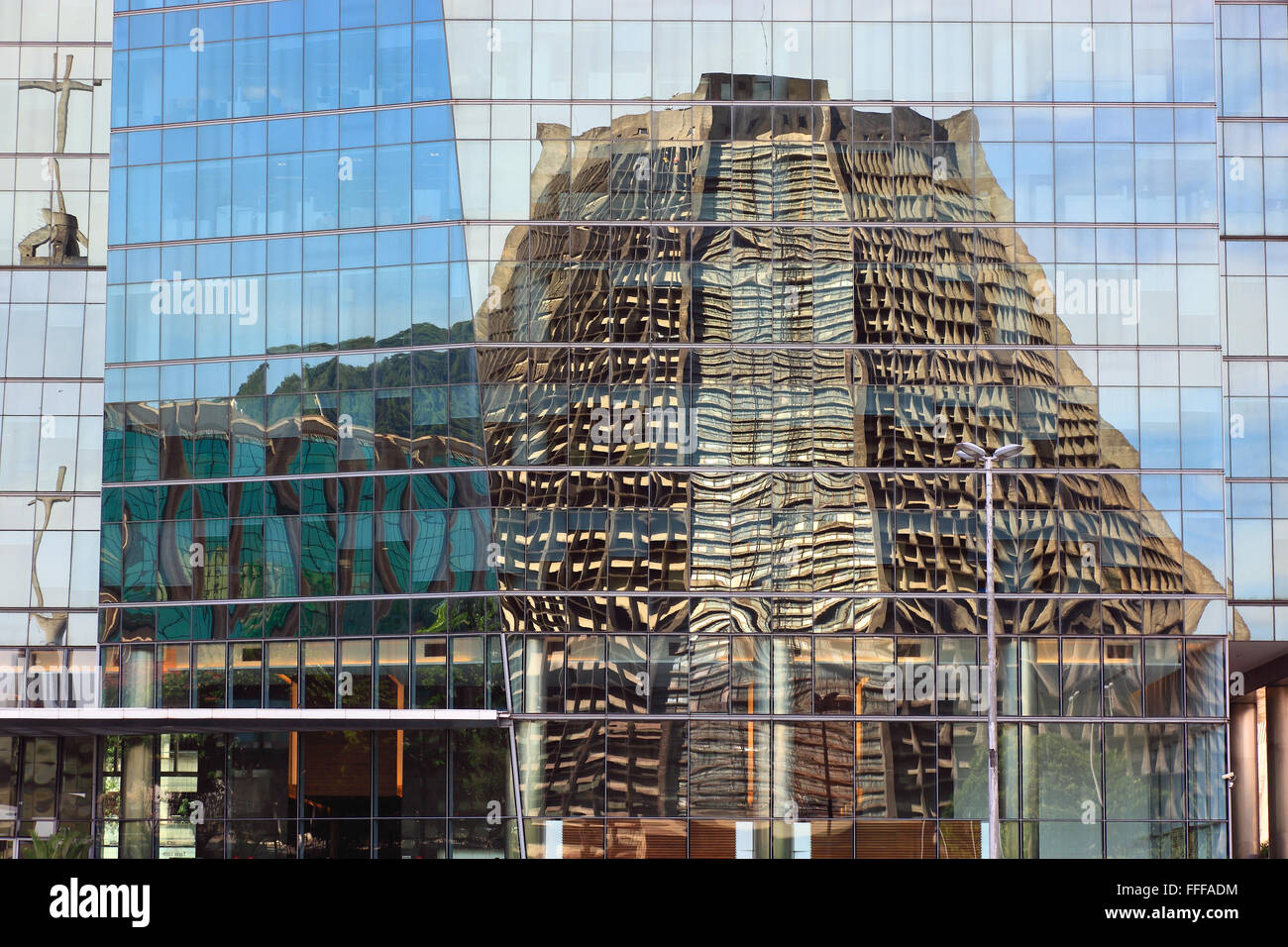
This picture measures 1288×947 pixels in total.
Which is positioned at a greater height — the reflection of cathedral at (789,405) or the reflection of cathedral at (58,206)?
the reflection of cathedral at (58,206)

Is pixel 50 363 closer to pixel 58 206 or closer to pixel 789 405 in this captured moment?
pixel 58 206

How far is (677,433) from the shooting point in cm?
4772

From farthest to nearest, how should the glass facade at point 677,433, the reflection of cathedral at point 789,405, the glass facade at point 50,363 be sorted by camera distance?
the glass facade at point 50,363 < the reflection of cathedral at point 789,405 < the glass facade at point 677,433

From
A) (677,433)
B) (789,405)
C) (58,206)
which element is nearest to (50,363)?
(58,206)

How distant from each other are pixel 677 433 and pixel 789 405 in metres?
3.63

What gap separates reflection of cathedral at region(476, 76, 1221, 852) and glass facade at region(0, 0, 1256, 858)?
13 cm

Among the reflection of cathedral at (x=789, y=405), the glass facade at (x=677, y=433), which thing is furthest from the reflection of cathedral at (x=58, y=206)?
the reflection of cathedral at (x=789, y=405)

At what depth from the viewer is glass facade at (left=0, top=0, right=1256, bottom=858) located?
46.4 meters

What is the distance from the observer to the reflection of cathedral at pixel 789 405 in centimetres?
4709

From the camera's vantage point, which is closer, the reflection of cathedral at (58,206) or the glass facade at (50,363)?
the glass facade at (50,363)

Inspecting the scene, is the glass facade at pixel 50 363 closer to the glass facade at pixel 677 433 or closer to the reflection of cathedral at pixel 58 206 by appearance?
the reflection of cathedral at pixel 58 206

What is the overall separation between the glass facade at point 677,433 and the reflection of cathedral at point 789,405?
0.13 metres
